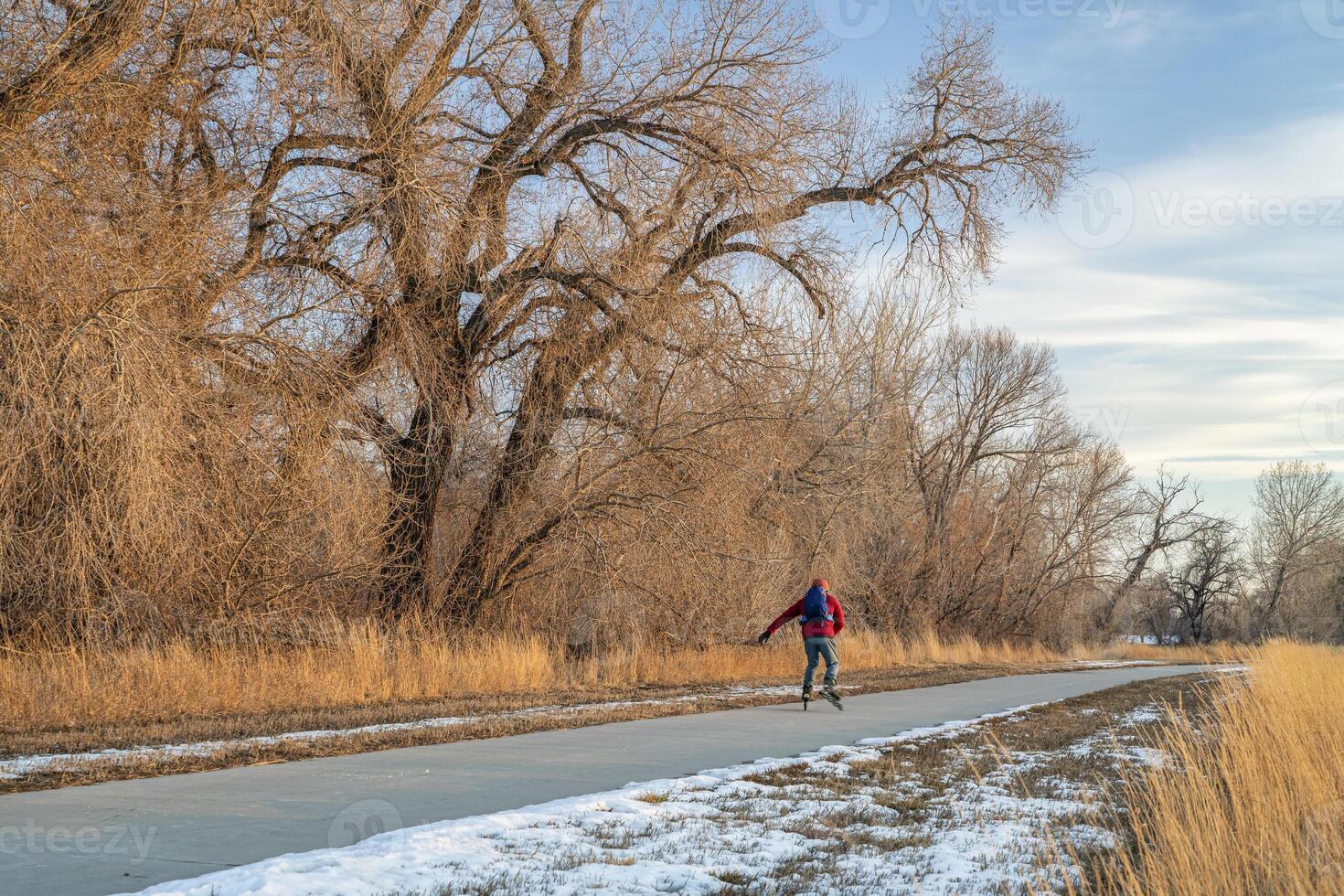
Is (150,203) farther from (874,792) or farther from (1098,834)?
(1098,834)

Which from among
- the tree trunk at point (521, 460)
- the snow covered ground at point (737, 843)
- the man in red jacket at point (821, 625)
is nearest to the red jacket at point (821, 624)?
the man in red jacket at point (821, 625)

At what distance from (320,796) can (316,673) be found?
7.91 meters

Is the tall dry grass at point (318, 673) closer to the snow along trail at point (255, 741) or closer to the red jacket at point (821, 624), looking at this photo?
the snow along trail at point (255, 741)

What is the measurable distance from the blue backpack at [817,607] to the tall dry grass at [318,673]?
4.03m

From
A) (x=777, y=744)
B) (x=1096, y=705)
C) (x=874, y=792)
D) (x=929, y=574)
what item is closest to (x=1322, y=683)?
(x=1096, y=705)

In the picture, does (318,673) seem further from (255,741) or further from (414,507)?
(414,507)

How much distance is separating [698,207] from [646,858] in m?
16.3

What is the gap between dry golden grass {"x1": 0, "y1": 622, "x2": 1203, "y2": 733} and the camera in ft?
40.3

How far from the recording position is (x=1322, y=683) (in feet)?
52.4

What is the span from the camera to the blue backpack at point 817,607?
16.3 metres

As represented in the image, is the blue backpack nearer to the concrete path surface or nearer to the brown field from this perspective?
the brown field

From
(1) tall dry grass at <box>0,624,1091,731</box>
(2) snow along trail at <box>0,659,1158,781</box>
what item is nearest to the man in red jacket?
(2) snow along trail at <box>0,659,1158,781</box>

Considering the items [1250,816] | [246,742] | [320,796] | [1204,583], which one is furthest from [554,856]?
[1204,583]

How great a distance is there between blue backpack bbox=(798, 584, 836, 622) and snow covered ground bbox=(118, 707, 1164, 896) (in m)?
6.06
